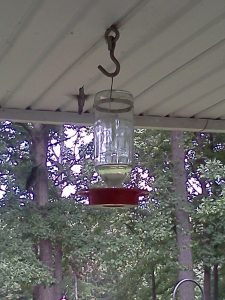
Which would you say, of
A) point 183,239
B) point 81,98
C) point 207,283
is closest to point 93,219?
point 183,239

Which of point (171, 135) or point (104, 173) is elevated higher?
point (171, 135)

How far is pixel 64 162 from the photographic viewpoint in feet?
28.2

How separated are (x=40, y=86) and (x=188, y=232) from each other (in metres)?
6.10

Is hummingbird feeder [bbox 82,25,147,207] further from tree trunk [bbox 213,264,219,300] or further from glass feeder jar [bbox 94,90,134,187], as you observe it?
tree trunk [bbox 213,264,219,300]

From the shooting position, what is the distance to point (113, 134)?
136 cm

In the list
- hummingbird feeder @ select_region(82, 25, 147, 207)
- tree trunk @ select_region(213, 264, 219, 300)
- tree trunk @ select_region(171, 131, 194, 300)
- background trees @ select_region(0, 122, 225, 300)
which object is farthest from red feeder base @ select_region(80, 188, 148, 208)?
tree trunk @ select_region(213, 264, 219, 300)

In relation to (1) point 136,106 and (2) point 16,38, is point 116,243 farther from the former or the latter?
(2) point 16,38

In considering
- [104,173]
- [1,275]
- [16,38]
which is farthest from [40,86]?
[1,275]

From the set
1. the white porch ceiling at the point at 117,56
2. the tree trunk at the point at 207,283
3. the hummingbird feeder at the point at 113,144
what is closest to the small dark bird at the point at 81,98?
the white porch ceiling at the point at 117,56

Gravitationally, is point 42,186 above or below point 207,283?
above

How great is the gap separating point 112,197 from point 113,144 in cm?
18

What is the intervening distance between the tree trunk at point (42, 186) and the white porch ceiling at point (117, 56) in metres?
6.01

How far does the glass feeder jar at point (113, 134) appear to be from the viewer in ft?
4.29

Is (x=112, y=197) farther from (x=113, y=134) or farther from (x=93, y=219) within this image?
(x=93, y=219)
